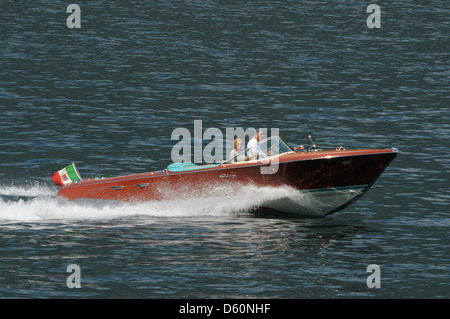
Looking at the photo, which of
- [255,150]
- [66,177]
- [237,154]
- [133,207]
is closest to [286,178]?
[255,150]

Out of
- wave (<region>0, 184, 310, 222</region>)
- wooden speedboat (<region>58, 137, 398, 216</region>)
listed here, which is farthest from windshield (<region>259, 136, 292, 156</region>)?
wave (<region>0, 184, 310, 222</region>)

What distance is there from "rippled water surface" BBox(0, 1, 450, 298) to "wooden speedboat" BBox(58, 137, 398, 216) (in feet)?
1.48

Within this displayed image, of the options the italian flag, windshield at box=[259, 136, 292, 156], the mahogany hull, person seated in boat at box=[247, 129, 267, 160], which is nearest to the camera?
the mahogany hull

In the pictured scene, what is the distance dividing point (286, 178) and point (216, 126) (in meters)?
15.3

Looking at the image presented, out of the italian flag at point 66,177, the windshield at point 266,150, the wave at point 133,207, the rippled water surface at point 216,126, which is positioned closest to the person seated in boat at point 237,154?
the windshield at point 266,150

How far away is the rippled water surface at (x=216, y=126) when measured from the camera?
20.7 meters

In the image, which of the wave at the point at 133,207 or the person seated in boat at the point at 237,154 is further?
the person seated in boat at the point at 237,154

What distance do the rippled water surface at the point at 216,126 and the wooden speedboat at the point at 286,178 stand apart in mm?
450

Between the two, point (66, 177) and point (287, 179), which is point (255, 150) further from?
point (66, 177)

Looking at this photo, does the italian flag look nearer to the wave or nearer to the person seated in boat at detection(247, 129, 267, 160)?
the wave

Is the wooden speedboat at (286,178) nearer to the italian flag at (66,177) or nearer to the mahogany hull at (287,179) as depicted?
the mahogany hull at (287,179)

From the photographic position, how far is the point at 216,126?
40219 mm

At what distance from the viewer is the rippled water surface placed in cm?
2069
